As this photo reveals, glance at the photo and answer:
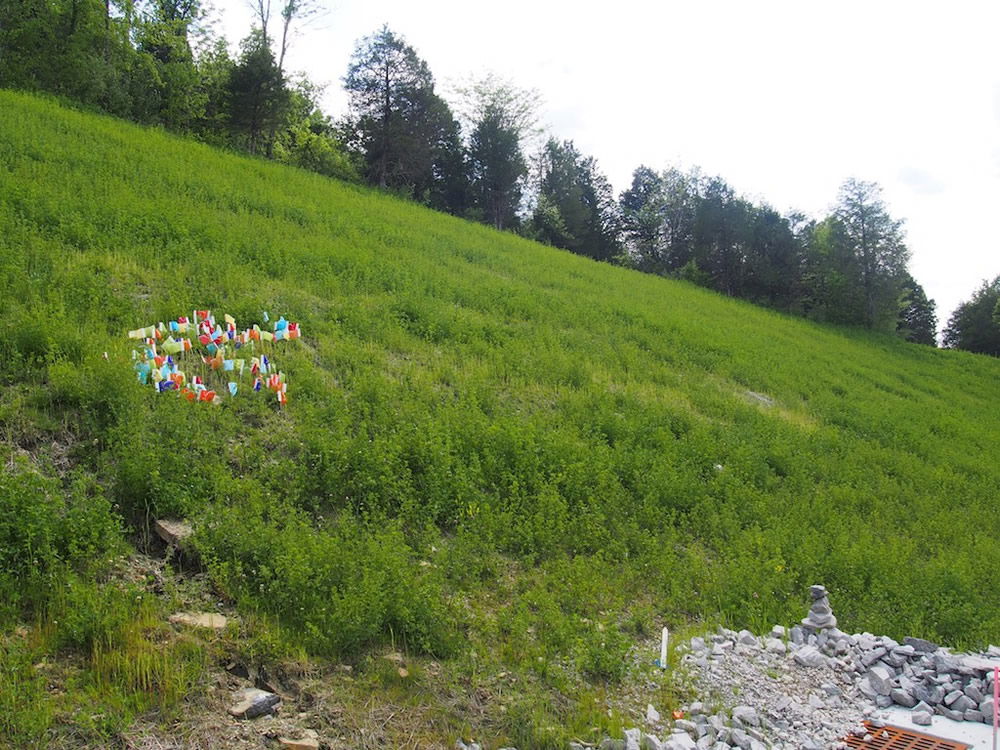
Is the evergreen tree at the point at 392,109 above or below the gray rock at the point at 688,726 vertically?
above

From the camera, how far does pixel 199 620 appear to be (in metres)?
4.39

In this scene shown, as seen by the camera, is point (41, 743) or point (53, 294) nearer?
point (41, 743)

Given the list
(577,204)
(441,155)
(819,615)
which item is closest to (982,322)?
(577,204)

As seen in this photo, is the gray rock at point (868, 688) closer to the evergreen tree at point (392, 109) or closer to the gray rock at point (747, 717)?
the gray rock at point (747, 717)

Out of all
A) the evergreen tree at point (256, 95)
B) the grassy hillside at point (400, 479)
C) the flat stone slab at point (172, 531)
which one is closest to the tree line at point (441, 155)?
the evergreen tree at point (256, 95)

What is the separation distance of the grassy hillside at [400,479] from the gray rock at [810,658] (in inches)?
34.3

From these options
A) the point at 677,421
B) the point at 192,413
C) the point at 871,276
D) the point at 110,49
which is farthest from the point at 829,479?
the point at 871,276

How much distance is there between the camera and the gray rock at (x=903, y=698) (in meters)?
4.64

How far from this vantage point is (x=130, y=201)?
11953mm

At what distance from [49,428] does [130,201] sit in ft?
25.1

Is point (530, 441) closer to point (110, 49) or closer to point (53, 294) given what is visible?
point (53, 294)

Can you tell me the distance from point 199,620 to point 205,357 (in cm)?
407

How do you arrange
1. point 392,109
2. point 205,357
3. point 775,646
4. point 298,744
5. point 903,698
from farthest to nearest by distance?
point 392,109 → point 205,357 → point 775,646 → point 903,698 → point 298,744

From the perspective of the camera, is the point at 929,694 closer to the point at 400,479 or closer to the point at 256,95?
the point at 400,479
